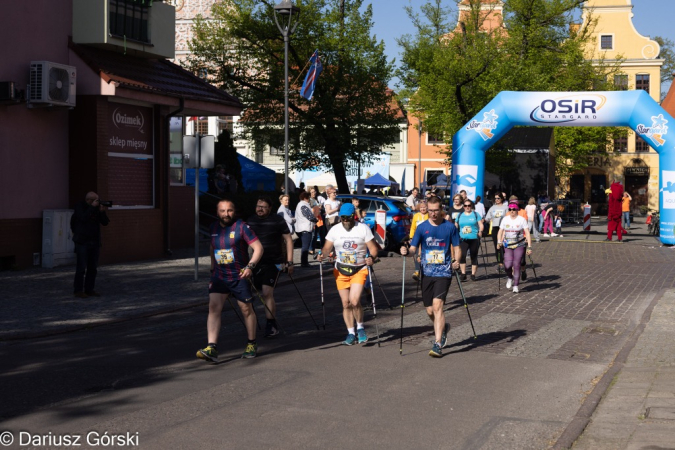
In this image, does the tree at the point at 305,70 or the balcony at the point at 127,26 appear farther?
the tree at the point at 305,70

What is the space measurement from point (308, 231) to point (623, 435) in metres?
14.2

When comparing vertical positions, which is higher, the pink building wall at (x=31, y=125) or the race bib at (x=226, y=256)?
the pink building wall at (x=31, y=125)

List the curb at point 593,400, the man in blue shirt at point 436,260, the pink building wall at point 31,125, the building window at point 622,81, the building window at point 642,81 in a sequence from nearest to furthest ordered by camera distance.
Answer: the curb at point 593,400, the man in blue shirt at point 436,260, the pink building wall at point 31,125, the building window at point 622,81, the building window at point 642,81

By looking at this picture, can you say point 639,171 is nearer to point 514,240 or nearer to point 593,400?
point 514,240

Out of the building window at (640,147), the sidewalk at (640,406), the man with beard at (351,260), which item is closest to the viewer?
the sidewalk at (640,406)

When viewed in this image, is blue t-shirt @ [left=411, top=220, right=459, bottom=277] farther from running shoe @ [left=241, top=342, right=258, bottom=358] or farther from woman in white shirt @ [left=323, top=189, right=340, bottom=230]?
woman in white shirt @ [left=323, top=189, right=340, bottom=230]

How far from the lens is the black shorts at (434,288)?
9992mm

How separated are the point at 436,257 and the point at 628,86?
192 feet

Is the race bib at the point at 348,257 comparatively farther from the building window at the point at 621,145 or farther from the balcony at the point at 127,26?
the building window at the point at 621,145

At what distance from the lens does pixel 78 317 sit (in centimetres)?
1255

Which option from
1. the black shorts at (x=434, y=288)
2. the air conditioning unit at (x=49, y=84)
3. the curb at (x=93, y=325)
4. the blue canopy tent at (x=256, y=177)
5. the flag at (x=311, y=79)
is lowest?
the curb at (x=93, y=325)

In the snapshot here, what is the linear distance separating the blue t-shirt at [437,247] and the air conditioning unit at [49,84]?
1025 cm

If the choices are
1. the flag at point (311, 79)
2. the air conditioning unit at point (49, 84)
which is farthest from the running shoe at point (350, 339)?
the flag at point (311, 79)

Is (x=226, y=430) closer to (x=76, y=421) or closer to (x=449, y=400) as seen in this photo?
(x=76, y=421)
